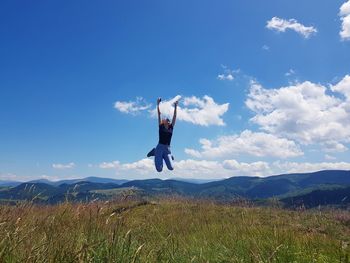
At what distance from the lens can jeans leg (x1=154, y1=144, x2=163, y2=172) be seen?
17.5 m

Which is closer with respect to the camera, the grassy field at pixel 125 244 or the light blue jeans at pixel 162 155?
the grassy field at pixel 125 244

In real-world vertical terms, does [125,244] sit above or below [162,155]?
below

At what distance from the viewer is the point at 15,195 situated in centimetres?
825

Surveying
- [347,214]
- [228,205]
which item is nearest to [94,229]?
[228,205]

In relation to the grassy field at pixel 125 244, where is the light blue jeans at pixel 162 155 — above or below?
above

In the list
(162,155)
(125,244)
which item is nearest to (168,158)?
(162,155)

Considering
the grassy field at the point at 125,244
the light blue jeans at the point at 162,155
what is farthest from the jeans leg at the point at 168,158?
the grassy field at the point at 125,244

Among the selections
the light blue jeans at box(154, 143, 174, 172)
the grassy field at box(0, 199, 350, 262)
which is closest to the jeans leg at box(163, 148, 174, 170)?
the light blue jeans at box(154, 143, 174, 172)

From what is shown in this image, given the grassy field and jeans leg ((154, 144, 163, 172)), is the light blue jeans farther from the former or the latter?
the grassy field

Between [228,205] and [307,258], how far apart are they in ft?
35.8

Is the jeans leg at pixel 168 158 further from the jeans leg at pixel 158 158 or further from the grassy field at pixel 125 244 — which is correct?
the grassy field at pixel 125 244

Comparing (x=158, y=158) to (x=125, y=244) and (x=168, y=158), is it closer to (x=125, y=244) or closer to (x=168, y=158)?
(x=168, y=158)

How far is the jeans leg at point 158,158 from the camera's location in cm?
1755

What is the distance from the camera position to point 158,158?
17.6 m
